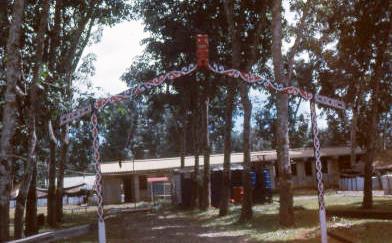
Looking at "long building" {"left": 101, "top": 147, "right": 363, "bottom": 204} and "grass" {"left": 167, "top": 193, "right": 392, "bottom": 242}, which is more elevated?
"long building" {"left": 101, "top": 147, "right": 363, "bottom": 204}

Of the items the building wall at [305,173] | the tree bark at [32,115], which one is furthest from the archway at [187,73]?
the building wall at [305,173]

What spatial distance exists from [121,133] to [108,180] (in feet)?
105

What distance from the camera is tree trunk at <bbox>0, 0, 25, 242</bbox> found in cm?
1380

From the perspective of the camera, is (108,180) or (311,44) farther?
(108,180)

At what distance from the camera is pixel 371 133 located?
2295 centimetres

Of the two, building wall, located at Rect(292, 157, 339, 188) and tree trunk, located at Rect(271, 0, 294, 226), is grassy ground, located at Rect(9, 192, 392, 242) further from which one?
building wall, located at Rect(292, 157, 339, 188)

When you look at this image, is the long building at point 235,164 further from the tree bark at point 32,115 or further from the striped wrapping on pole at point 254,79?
the striped wrapping on pole at point 254,79

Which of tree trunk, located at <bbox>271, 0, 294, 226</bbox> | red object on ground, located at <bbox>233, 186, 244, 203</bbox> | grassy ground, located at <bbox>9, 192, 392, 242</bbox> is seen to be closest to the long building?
red object on ground, located at <bbox>233, 186, 244, 203</bbox>

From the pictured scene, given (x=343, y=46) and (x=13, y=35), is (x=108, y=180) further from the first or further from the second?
(x=13, y=35)

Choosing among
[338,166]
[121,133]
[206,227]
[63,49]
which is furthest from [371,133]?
[121,133]

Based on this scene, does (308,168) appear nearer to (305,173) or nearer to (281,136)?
(305,173)

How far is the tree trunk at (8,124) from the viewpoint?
13.8m

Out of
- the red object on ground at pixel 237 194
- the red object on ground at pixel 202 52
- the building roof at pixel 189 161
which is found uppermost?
the red object on ground at pixel 202 52

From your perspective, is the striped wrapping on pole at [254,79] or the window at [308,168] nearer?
the striped wrapping on pole at [254,79]
